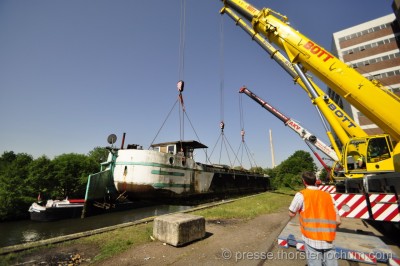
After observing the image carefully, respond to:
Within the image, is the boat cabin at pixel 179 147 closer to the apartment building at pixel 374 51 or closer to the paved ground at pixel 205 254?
the paved ground at pixel 205 254

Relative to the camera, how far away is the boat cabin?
1894 cm

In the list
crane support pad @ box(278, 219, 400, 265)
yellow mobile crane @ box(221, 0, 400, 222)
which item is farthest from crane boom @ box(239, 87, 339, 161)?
crane support pad @ box(278, 219, 400, 265)

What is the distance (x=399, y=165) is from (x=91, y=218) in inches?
730

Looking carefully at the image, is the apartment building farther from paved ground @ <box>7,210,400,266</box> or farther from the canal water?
the canal water

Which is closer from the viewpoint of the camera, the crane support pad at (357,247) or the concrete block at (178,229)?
the crane support pad at (357,247)

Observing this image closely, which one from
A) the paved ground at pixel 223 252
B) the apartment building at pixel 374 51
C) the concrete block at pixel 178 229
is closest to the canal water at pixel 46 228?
the concrete block at pixel 178 229

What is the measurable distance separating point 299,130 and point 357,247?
12896 millimetres

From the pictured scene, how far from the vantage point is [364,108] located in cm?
603

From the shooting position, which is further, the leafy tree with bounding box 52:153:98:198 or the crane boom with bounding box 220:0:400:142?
the leafy tree with bounding box 52:153:98:198

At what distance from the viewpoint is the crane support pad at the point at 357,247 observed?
3.38 meters

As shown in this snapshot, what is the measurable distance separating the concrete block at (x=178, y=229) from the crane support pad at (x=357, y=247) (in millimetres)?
2506

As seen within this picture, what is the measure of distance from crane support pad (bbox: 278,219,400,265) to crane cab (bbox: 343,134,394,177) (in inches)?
134

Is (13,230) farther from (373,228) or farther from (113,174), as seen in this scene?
(373,228)

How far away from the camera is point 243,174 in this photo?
2705 centimetres
